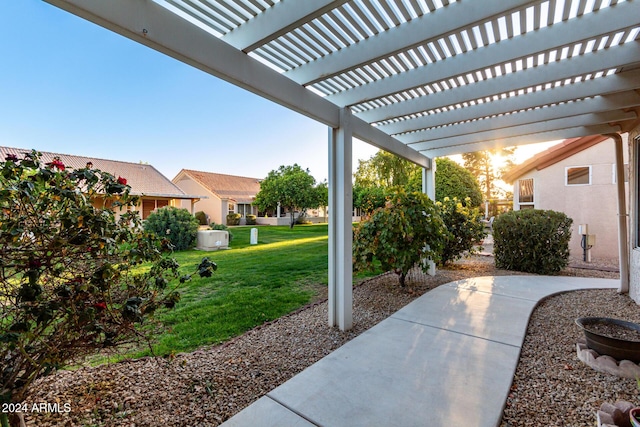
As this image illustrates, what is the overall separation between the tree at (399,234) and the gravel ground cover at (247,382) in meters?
1.36

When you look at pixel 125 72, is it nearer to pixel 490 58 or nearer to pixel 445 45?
pixel 445 45

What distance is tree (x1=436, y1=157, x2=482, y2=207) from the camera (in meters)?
13.6

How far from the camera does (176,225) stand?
9.46m

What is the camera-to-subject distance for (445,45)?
8.89ft

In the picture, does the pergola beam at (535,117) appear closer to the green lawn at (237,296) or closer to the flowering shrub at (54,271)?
the green lawn at (237,296)

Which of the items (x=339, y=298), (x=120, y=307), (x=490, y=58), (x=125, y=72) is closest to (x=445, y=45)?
(x=490, y=58)

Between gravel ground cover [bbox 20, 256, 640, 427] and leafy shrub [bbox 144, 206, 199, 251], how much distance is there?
23.0 ft

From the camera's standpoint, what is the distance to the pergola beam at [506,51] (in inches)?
86.4

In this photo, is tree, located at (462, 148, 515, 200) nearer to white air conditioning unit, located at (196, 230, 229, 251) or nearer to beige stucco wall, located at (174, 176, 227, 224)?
beige stucco wall, located at (174, 176, 227, 224)

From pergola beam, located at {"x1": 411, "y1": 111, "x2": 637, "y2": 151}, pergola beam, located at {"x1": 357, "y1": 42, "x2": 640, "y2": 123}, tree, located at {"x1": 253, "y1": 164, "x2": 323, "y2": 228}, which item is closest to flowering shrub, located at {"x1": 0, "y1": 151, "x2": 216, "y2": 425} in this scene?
pergola beam, located at {"x1": 357, "y1": 42, "x2": 640, "y2": 123}

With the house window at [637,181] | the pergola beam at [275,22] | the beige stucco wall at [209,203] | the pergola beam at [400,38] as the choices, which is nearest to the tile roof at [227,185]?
the beige stucco wall at [209,203]

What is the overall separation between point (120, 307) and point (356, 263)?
3.76 m

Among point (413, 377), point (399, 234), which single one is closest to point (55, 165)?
point (413, 377)

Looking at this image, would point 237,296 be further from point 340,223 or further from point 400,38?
point 400,38
